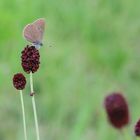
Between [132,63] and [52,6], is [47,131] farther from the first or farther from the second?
[52,6]

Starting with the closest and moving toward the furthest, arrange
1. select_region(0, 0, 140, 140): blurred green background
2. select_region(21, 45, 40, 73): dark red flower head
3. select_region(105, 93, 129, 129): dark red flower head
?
select_region(21, 45, 40, 73): dark red flower head, select_region(105, 93, 129, 129): dark red flower head, select_region(0, 0, 140, 140): blurred green background

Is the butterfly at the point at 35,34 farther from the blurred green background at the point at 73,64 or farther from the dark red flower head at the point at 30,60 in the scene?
the blurred green background at the point at 73,64

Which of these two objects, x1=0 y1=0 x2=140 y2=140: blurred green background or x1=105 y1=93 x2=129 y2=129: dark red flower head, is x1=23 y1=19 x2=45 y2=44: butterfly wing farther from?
x1=0 y1=0 x2=140 y2=140: blurred green background

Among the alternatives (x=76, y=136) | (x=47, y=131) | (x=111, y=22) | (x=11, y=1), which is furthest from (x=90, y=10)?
(x=76, y=136)

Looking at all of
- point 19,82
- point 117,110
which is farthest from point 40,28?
point 117,110

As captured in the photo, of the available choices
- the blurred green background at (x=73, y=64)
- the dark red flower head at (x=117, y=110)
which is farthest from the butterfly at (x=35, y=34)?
the blurred green background at (x=73, y=64)

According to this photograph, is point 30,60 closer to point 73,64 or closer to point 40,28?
point 40,28

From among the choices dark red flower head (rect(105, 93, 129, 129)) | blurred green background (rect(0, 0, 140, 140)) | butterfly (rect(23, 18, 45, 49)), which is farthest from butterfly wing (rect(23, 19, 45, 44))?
blurred green background (rect(0, 0, 140, 140))
